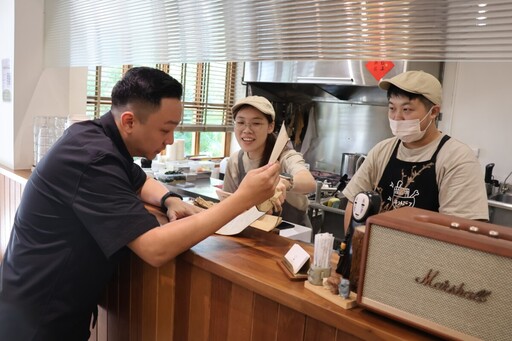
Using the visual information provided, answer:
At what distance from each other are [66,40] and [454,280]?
105 inches

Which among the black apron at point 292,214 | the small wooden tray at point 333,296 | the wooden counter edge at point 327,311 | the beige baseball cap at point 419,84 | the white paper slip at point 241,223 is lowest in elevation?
the black apron at point 292,214

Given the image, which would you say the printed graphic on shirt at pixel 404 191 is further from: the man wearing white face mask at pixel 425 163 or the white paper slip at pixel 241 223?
the white paper slip at pixel 241 223

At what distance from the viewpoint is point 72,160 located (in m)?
1.12

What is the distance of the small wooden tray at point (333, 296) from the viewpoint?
87cm

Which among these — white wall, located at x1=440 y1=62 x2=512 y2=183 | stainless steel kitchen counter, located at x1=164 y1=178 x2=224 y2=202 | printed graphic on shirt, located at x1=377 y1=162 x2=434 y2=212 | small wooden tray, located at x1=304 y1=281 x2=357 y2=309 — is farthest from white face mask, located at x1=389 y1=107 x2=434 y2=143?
white wall, located at x1=440 y1=62 x2=512 y2=183

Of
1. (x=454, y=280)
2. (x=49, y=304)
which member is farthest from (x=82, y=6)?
(x=454, y=280)

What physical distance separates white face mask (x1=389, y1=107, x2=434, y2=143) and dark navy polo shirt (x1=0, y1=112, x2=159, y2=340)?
1023mm

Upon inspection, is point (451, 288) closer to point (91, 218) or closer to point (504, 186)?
point (91, 218)

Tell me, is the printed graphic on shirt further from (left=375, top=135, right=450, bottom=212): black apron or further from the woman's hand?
the woman's hand

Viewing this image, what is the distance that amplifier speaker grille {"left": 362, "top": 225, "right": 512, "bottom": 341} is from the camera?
0.68m

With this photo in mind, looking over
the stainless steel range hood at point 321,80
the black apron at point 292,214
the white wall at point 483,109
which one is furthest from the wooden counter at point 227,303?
the white wall at point 483,109

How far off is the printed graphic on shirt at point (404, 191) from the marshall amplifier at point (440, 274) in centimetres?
77

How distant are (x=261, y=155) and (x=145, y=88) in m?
1.05

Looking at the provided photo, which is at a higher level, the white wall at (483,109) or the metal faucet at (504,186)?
the white wall at (483,109)
